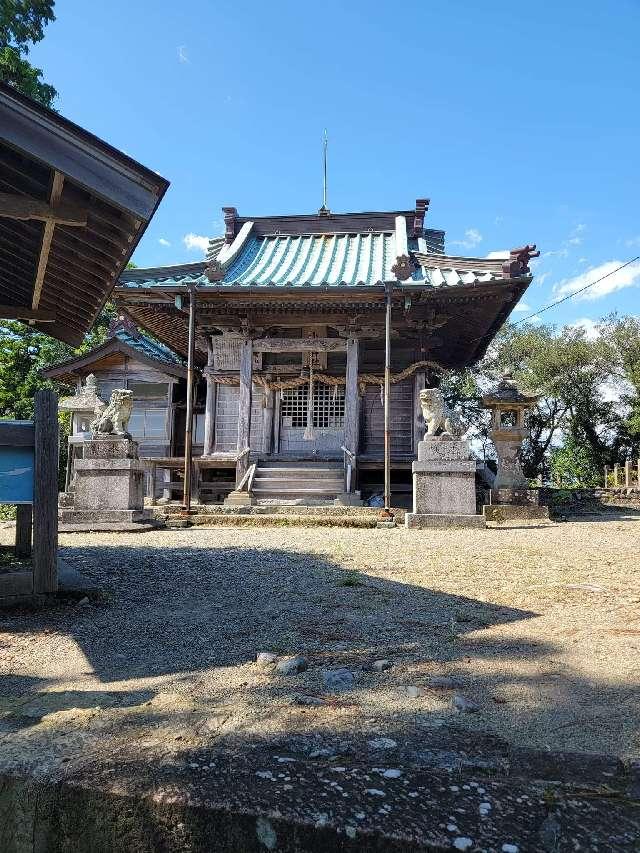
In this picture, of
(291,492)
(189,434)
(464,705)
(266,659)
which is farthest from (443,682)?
(291,492)

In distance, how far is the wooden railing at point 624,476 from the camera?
63.7 ft

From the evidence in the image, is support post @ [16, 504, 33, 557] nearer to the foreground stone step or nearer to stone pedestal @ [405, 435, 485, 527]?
the foreground stone step

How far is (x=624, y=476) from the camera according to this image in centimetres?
2039

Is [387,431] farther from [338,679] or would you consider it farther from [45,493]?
[338,679]

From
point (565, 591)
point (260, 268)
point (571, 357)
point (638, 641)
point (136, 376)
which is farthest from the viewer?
point (571, 357)

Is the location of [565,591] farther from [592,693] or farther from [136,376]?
[136,376]

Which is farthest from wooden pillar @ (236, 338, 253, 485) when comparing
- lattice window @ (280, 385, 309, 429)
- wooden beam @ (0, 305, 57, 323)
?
wooden beam @ (0, 305, 57, 323)

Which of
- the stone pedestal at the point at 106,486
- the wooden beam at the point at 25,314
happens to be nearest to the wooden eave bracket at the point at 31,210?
the wooden beam at the point at 25,314

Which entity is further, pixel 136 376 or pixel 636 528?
pixel 136 376

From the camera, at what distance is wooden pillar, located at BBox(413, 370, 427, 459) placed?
14258mm

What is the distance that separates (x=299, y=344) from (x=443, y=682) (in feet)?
40.4

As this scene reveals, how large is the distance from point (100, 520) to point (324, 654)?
7346 mm

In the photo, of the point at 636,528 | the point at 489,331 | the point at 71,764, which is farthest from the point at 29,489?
the point at 489,331

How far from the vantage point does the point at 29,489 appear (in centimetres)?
372
